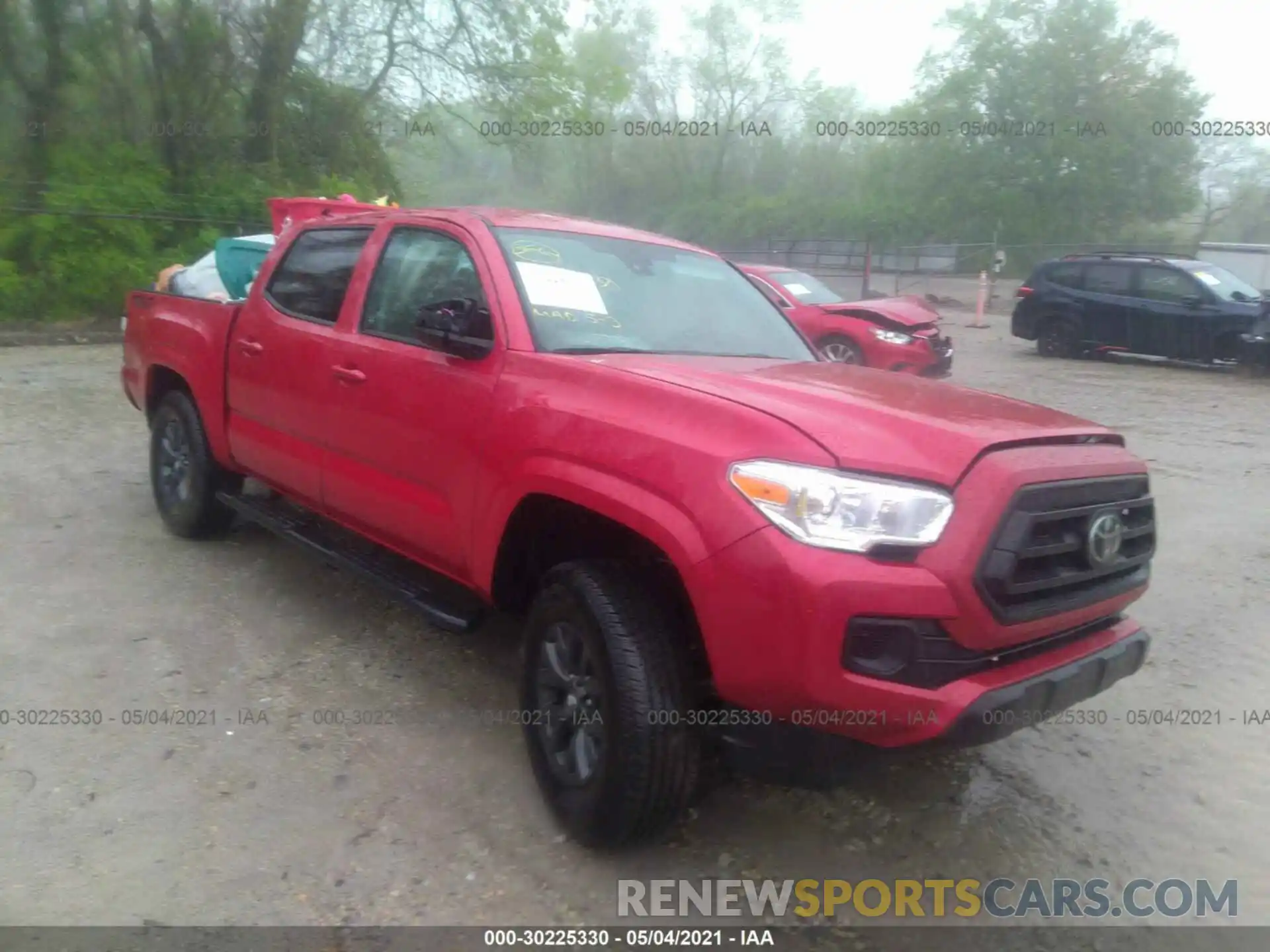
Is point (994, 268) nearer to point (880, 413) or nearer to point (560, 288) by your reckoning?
point (560, 288)

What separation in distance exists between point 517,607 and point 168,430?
3151 millimetres

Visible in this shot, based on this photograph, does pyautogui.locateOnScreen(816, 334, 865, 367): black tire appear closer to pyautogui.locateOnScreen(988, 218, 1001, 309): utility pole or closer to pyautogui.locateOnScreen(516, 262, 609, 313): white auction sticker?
pyautogui.locateOnScreen(516, 262, 609, 313): white auction sticker

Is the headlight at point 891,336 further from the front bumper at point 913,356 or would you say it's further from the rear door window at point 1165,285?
the rear door window at point 1165,285

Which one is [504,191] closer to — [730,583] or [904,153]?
[904,153]

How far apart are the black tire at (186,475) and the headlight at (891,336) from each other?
730 cm

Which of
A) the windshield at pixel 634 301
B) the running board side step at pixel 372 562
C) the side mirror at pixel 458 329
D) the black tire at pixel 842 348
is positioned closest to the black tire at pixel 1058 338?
the black tire at pixel 842 348

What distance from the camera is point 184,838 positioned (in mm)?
3092

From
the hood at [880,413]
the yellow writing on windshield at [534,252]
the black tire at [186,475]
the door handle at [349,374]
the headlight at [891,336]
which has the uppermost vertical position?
the yellow writing on windshield at [534,252]

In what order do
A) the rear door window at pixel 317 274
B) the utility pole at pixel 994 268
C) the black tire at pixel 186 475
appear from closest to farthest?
the rear door window at pixel 317 274 < the black tire at pixel 186 475 < the utility pole at pixel 994 268

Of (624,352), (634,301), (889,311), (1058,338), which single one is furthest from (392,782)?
(1058,338)

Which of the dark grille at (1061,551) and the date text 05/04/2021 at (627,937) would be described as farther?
the date text 05/04/2021 at (627,937)

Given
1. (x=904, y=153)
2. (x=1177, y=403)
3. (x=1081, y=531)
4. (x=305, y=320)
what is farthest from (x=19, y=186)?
(x=904, y=153)

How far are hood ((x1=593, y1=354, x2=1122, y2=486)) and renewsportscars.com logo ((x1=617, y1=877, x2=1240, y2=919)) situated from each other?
4.07ft

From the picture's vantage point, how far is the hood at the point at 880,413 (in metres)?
2.62
